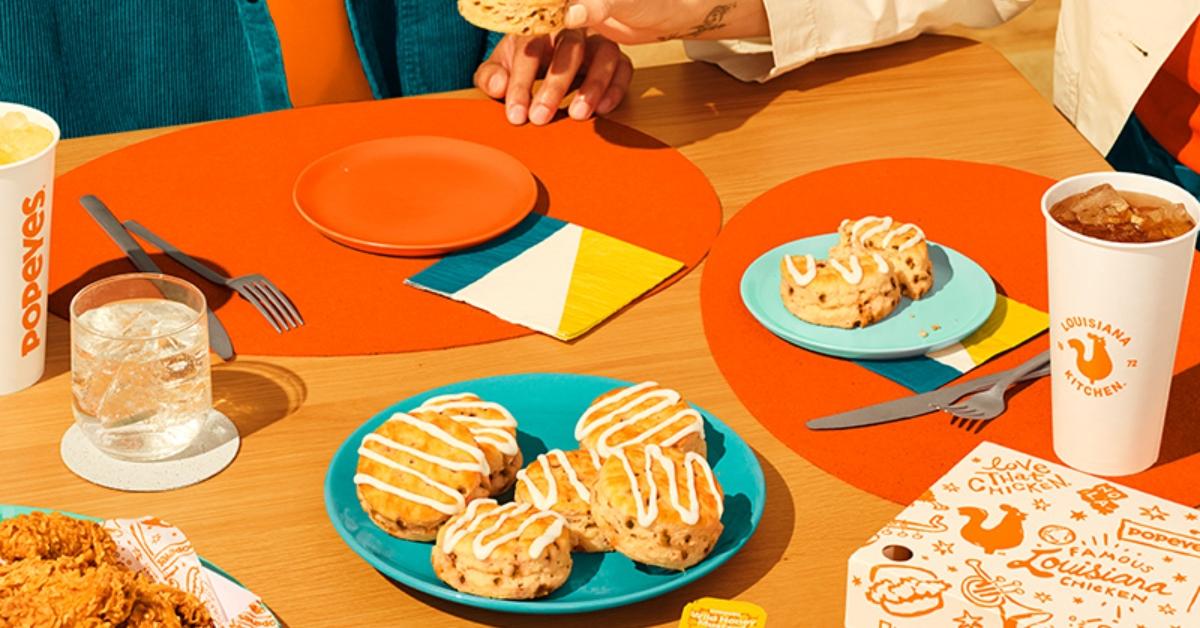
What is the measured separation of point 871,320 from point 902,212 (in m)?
0.28

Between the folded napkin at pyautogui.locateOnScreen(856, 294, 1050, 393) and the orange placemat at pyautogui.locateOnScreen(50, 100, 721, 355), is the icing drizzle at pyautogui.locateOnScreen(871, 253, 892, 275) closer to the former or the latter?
the folded napkin at pyautogui.locateOnScreen(856, 294, 1050, 393)

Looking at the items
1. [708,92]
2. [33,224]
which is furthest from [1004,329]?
[33,224]

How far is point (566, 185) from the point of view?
1.55m

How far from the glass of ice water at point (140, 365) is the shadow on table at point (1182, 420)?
79 centimetres

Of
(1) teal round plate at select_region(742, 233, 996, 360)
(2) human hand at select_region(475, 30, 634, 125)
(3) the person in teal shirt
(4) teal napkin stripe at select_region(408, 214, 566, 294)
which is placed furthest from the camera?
(3) the person in teal shirt

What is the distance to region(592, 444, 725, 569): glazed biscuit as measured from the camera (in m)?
0.92

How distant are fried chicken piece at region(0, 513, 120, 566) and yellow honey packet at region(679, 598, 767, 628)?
38 cm

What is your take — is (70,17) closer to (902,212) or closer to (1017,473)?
(902,212)

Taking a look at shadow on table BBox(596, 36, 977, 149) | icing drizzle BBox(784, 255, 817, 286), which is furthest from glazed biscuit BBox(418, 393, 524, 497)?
shadow on table BBox(596, 36, 977, 149)

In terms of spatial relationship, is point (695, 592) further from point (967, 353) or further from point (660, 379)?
point (967, 353)

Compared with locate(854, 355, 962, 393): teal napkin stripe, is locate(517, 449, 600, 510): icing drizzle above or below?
above

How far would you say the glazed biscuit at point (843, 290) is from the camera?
123 cm

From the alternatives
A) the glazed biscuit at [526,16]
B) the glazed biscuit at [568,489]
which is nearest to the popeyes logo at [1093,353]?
the glazed biscuit at [568,489]

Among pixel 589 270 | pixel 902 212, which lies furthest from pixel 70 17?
pixel 902 212
